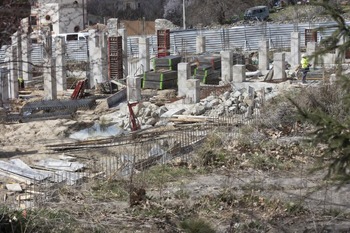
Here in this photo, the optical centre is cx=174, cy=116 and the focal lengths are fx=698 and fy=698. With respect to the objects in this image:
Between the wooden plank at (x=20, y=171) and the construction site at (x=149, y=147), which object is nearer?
the construction site at (x=149, y=147)

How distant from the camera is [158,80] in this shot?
2506cm

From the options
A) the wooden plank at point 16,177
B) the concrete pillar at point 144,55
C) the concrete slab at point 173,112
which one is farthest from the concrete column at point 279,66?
the wooden plank at point 16,177

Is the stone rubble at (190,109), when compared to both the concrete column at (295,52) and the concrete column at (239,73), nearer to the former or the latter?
the concrete column at (239,73)

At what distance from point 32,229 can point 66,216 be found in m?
0.85

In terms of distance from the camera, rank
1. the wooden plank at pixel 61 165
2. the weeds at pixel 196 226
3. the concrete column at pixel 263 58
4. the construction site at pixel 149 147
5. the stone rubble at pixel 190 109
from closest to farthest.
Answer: the weeds at pixel 196 226
the construction site at pixel 149 147
the wooden plank at pixel 61 165
the stone rubble at pixel 190 109
the concrete column at pixel 263 58

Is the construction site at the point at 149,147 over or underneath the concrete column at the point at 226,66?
underneath

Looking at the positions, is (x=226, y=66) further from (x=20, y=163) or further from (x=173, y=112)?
(x=20, y=163)

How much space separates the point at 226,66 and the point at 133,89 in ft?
16.8

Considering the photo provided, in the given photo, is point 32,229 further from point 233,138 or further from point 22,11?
point 233,138

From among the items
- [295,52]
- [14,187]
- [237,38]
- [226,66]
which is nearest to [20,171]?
[14,187]

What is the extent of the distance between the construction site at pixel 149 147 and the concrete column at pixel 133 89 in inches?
1.4

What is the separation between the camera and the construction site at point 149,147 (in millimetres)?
9562

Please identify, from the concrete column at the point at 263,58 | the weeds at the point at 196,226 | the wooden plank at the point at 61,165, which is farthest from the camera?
the concrete column at the point at 263,58

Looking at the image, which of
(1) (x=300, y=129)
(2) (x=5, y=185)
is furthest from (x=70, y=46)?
(2) (x=5, y=185)
